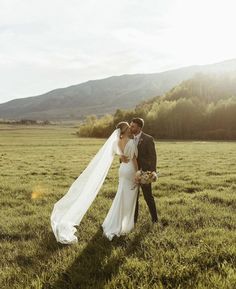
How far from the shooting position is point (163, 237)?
30.5 ft

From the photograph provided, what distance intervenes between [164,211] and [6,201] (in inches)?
247

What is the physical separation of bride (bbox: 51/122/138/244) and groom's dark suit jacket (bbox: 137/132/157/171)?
0.52 feet

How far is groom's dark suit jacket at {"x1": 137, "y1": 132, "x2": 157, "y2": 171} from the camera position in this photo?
10359 millimetres

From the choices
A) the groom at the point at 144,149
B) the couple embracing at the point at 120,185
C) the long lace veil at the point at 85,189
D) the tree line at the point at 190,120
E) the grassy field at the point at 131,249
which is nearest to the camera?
the grassy field at the point at 131,249

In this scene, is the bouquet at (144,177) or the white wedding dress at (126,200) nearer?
the bouquet at (144,177)

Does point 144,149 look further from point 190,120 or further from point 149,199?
point 190,120

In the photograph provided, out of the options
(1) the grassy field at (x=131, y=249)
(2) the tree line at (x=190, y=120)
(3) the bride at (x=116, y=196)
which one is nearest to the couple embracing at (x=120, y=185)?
(3) the bride at (x=116, y=196)

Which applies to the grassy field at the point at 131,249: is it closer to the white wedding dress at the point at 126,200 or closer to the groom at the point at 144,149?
the white wedding dress at the point at 126,200

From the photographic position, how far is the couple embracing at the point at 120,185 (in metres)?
10.2

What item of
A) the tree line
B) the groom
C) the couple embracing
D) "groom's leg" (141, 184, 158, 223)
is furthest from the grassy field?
the tree line

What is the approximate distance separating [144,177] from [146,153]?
0.79m

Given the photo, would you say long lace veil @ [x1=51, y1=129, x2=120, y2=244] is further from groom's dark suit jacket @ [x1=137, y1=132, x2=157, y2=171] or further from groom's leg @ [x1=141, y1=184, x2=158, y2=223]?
groom's leg @ [x1=141, y1=184, x2=158, y2=223]

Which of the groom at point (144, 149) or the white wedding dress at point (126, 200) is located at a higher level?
the groom at point (144, 149)

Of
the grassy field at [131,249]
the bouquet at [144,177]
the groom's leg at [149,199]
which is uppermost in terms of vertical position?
the bouquet at [144,177]
